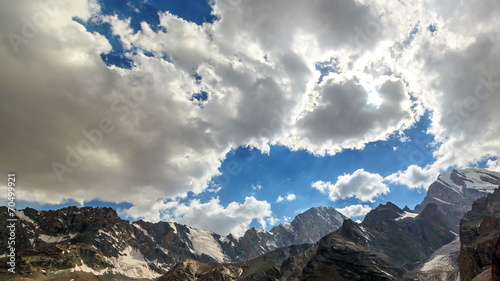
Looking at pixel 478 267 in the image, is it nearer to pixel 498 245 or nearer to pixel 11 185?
pixel 498 245

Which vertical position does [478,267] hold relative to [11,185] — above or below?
below

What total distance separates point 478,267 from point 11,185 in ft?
797

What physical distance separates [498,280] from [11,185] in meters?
103

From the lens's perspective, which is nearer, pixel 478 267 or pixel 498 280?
pixel 498 280

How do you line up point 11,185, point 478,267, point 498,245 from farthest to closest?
1. point 478,267
2. point 11,185
3. point 498,245

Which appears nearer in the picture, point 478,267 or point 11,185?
point 11,185

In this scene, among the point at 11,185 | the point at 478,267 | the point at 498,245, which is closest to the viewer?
the point at 498,245

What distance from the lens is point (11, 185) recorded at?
8375cm

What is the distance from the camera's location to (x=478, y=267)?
196 m

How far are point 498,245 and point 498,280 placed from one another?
407 cm

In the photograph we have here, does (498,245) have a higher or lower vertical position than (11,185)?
lower

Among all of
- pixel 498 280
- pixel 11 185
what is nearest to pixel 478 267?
pixel 498 280

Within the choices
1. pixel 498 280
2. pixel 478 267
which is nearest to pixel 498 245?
pixel 498 280

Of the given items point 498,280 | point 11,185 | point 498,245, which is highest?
point 11,185
